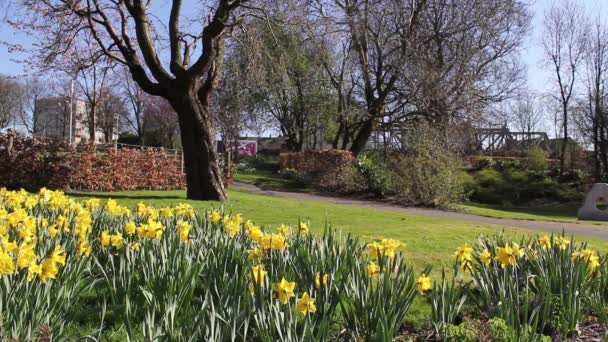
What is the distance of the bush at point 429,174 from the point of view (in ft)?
68.2

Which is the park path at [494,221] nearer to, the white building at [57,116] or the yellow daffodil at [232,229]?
the yellow daffodil at [232,229]

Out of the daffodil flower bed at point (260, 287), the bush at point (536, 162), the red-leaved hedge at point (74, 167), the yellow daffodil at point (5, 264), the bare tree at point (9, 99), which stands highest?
the bare tree at point (9, 99)

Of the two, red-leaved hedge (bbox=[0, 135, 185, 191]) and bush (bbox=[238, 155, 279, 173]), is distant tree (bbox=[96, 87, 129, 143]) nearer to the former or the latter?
bush (bbox=[238, 155, 279, 173])

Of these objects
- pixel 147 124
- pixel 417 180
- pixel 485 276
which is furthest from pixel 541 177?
pixel 147 124

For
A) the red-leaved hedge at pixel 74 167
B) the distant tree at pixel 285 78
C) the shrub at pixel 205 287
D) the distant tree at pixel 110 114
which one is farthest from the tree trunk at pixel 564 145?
the distant tree at pixel 110 114

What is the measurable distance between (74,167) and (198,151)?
512 cm

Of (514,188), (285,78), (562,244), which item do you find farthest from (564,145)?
(562,244)

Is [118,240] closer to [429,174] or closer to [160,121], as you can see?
[429,174]

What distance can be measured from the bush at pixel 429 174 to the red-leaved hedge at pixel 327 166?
4.84 meters

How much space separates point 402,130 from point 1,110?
155ft

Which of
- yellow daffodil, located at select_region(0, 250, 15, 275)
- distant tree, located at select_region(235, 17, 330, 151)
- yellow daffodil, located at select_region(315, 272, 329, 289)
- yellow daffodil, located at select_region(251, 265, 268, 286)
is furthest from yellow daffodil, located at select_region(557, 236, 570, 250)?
distant tree, located at select_region(235, 17, 330, 151)

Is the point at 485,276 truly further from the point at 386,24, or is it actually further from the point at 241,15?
the point at 386,24

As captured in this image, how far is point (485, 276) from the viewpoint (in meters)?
3.98

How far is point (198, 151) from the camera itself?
15.8 m
